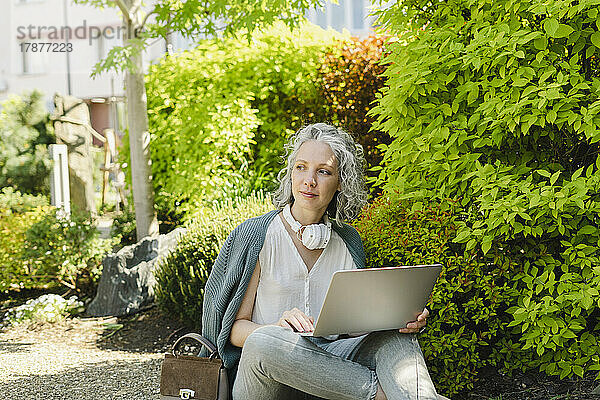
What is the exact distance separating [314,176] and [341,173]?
0.12 m

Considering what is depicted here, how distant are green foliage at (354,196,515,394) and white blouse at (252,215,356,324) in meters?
0.48

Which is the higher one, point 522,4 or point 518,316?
point 522,4

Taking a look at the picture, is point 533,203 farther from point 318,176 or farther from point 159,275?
point 159,275

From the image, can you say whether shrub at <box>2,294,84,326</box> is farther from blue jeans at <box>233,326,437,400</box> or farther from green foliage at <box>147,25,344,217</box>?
blue jeans at <box>233,326,437,400</box>

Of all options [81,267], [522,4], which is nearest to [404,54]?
[522,4]

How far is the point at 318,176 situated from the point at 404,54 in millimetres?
889

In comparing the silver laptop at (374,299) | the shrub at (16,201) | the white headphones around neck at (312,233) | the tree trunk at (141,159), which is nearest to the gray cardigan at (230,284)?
the white headphones around neck at (312,233)

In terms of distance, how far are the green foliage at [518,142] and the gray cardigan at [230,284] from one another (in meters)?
0.85

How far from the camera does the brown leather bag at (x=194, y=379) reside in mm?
2354

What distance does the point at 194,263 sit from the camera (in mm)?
4754

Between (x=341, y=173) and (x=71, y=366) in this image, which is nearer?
(x=341, y=173)

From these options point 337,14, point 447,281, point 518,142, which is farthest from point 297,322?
point 337,14

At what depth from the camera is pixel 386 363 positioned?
2.26 m

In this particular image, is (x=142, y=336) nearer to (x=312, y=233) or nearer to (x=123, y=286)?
(x=123, y=286)
